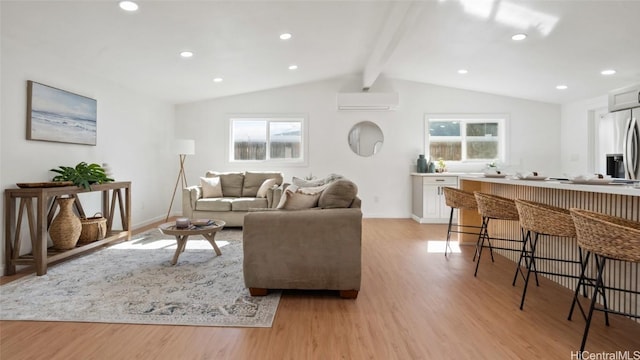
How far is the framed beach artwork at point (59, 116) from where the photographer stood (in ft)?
11.2

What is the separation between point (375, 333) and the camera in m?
2.00

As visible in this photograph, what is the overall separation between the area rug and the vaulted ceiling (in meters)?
2.27

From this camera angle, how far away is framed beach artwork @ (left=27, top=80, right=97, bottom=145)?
3403 millimetres

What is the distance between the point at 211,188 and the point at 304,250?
11.3ft

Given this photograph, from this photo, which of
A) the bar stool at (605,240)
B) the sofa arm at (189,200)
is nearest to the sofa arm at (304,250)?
the bar stool at (605,240)

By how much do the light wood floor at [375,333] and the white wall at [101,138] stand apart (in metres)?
1.95

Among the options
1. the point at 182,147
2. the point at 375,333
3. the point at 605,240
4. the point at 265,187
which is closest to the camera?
the point at 605,240

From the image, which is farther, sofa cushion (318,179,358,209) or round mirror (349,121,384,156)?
round mirror (349,121,384,156)

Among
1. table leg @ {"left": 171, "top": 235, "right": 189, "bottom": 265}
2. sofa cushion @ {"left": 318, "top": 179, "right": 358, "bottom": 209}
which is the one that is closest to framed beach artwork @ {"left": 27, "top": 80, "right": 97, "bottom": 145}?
table leg @ {"left": 171, "top": 235, "right": 189, "bottom": 265}

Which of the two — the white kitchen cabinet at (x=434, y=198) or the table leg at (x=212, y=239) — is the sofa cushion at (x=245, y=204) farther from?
Result: the white kitchen cabinet at (x=434, y=198)

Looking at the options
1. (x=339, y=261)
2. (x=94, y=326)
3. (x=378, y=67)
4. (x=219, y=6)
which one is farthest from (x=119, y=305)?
(x=378, y=67)

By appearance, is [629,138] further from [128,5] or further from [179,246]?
[128,5]

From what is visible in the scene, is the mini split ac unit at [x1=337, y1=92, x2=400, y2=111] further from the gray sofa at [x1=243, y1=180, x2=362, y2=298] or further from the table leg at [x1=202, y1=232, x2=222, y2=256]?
the gray sofa at [x1=243, y1=180, x2=362, y2=298]

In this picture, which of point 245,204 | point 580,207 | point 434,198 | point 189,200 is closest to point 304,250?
point 580,207
